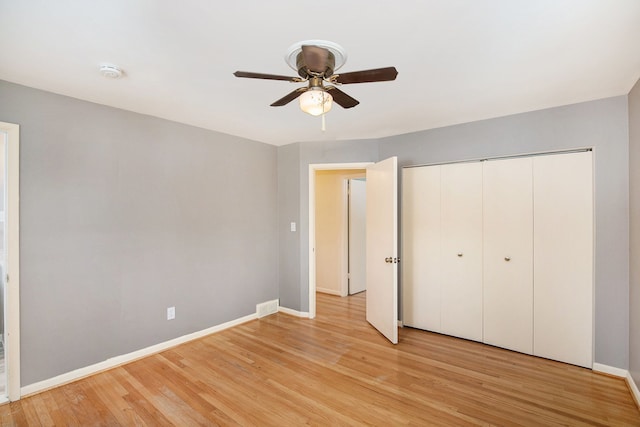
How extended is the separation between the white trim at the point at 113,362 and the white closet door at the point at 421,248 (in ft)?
7.60

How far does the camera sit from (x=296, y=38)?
177 cm

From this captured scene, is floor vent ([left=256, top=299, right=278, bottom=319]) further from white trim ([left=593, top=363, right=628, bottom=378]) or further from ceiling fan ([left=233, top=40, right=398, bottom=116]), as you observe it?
white trim ([left=593, top=363, right=628, bottom=378])

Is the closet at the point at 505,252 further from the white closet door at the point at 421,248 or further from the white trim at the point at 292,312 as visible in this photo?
the white trim at the point at 292,312

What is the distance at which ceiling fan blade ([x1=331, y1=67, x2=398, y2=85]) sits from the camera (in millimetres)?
1531

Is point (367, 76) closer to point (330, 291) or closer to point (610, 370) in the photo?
point (610, 370)

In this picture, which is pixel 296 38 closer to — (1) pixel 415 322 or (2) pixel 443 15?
(2) pixel 443 15

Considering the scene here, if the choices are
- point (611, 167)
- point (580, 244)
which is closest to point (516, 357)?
point (580, 244)

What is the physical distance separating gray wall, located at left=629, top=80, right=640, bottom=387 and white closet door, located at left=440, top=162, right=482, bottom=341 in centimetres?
116

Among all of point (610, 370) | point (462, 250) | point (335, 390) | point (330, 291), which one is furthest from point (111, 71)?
point (610, 370)

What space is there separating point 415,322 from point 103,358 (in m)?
3.33

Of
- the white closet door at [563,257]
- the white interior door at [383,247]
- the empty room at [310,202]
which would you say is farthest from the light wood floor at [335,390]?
the white interior door at [383,247]

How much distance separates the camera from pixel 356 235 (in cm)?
567

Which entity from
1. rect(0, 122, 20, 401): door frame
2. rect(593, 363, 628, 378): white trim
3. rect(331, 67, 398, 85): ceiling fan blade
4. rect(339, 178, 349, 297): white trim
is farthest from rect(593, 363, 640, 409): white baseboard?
rect(0, 122, 20, 401): door frame

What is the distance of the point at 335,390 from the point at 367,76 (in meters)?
2.33
